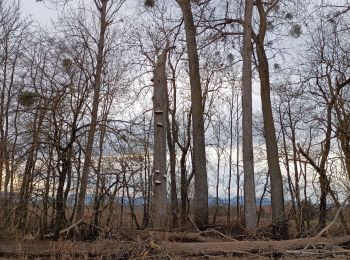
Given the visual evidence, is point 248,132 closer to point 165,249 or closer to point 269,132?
point 269,132

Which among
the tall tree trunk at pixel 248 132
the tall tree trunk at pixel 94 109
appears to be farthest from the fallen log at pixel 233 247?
the tall tree trunk at pixel 94 109

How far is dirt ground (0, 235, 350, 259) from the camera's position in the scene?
30.2 ft

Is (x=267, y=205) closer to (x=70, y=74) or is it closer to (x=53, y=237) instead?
(x=70, y=74)

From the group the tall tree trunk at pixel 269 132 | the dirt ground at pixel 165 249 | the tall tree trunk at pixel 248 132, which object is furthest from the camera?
the tall tree trunk at pixel 269 132

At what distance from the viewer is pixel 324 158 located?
20016mm

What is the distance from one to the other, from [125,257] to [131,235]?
3.55ft

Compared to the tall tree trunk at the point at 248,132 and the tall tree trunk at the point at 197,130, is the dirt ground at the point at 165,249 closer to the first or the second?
the tall tree trunk at the point at 248,132

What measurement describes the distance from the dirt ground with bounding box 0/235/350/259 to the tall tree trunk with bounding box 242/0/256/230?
429 cm

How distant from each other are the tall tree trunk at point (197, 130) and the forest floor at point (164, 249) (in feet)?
16.1

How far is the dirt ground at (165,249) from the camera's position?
30.2ft

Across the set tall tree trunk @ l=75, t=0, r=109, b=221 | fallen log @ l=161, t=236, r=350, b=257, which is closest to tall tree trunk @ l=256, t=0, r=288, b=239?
fallen log @ l=161, t=236, r=350, b=257

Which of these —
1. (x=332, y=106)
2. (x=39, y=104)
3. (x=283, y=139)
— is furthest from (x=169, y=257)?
(x=283, y=139)

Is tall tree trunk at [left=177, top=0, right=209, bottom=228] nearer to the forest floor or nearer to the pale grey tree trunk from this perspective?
the pale grey tree trunk

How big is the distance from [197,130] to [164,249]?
843 centimetres
